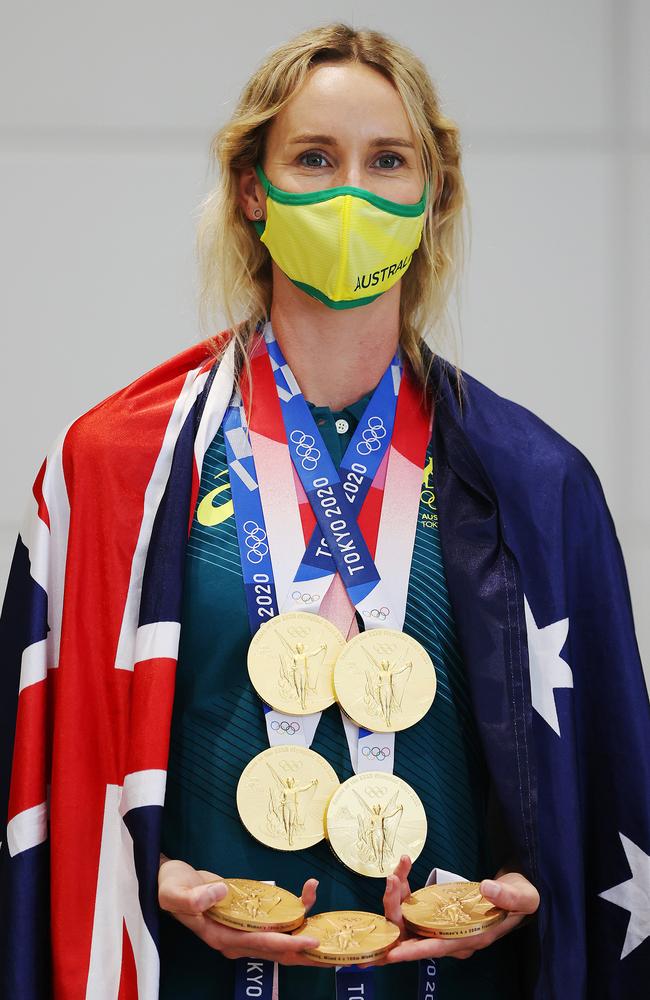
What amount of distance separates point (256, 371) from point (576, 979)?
1018 mm

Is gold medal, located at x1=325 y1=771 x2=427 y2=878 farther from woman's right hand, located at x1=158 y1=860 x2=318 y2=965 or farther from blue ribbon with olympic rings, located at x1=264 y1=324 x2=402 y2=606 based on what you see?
blue ribbon with olympic rings, located at x1=264 y1=324 x2=402 y2=606

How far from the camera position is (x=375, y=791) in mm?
1802

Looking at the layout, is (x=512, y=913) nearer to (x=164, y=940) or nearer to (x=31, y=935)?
(x=164, y=940)

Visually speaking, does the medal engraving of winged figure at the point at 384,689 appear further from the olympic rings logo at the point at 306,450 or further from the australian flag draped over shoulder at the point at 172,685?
the olympic rings logo at the point at 306,450

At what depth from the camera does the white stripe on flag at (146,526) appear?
188 cm

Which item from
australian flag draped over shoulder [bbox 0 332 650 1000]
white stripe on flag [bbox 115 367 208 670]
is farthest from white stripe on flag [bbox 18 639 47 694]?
white stripe on flag [bbox 115 367 208 670]

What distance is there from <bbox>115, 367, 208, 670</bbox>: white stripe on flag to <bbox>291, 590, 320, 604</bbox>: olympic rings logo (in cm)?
23

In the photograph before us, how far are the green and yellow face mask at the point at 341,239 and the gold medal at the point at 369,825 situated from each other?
2.31 ft

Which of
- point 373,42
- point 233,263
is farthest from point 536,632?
point 373,42

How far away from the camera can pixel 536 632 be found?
192cm

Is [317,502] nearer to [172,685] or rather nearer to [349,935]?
[172,685]

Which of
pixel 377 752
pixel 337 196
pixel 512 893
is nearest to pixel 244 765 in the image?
pixel 377 752

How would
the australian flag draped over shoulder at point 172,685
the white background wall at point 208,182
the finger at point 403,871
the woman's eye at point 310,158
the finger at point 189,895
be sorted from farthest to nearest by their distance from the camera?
1. the white background wall at point 208,182
2. the woman's eye at point 310,158
3. the australian flag draped over shoulder at point 172,685
4. the finger at point 403,871
5. the finger at point 189,895

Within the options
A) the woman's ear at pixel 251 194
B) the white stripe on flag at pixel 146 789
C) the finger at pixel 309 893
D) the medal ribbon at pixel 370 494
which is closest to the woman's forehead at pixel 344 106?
the woman's ear at pixel 251 194
